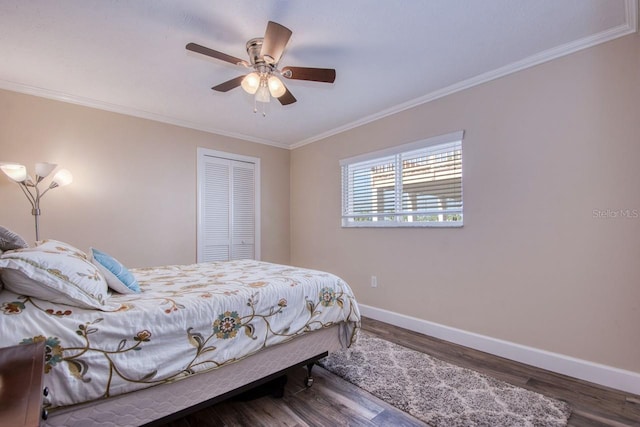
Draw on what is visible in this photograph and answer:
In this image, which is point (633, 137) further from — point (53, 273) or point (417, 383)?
point (53, 273)

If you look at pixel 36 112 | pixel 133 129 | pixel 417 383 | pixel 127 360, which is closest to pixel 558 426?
pixel 417 383

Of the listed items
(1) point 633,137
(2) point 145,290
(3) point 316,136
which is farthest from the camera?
(3) point 316,136

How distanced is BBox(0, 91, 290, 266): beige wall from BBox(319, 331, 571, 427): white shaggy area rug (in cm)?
246

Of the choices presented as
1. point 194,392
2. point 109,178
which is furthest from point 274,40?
point 109,178

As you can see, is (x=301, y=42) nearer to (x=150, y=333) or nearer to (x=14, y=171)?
(x=150, y=333)

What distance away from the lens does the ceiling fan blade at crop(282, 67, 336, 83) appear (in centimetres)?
206

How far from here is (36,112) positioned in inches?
114

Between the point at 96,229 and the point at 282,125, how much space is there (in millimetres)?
2422

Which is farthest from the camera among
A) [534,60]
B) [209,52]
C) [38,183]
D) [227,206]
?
[227,206]

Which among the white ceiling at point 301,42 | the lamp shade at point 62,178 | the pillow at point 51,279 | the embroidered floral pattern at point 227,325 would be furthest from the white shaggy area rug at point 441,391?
the lamp shade at point 62,178

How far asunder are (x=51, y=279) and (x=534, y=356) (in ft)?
10.3

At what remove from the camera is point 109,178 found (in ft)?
10.7

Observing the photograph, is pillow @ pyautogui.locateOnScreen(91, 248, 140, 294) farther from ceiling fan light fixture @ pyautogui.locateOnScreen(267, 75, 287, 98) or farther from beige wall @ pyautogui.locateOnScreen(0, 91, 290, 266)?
beige wall @ pyautogui.locateOnScreen(0, 91, 290, 266)

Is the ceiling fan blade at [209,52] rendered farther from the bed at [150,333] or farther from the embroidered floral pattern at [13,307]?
the embroidered floral pattern at [13,307]
